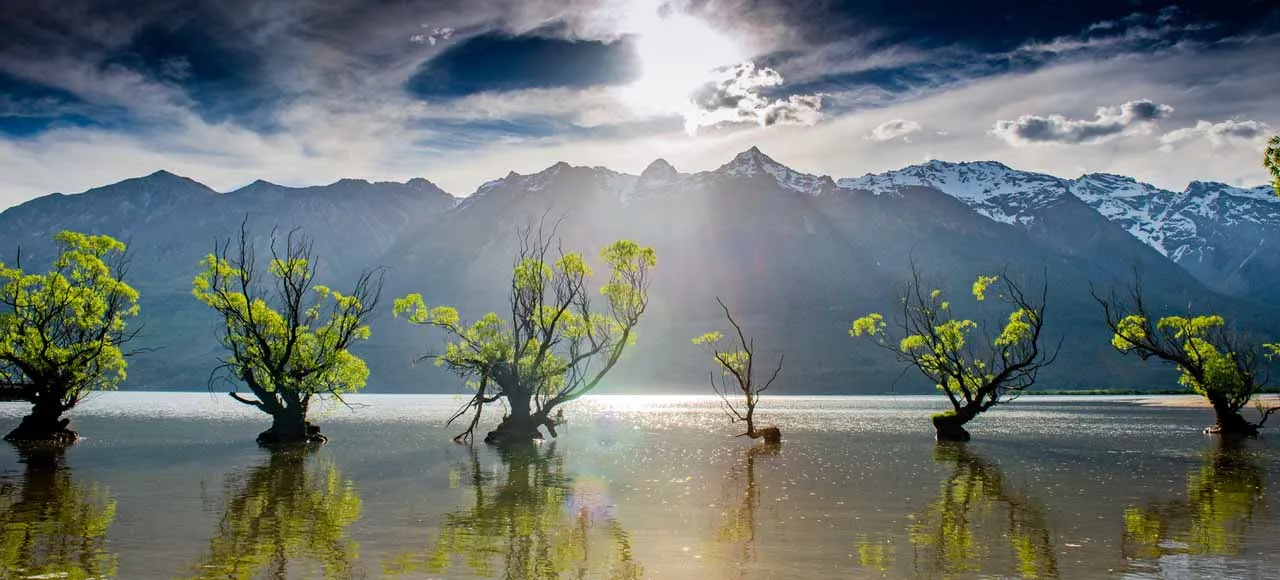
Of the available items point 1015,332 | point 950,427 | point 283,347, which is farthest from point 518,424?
point 1015,332

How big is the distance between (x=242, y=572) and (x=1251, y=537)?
88.3 feet

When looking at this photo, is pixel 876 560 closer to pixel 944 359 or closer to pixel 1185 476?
pixel 1185 476

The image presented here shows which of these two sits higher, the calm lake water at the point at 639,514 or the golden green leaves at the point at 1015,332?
the golden green leaves at the point at 1015,332

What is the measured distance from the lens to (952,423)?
76.1 m

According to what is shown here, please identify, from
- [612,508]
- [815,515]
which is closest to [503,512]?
[612,508]

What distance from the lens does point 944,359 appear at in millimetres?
79938

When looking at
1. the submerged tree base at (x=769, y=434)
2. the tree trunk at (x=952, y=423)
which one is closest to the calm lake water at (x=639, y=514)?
the submerged tree base at (x=769, y=434)

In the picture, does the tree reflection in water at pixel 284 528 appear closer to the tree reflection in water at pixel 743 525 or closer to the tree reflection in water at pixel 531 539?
the tree reflection in water at pixel 531 539

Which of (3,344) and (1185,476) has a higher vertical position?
(3,344)

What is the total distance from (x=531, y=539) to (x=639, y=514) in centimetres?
649

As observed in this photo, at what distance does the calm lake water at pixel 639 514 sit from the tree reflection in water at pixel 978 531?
0.12m

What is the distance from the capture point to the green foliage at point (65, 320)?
6569 centimetres

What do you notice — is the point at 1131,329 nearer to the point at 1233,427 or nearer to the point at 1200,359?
the point at 1200,359

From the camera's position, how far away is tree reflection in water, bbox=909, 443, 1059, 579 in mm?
20797
